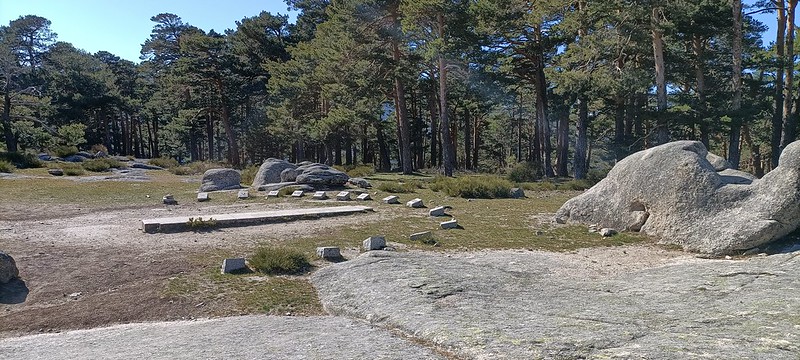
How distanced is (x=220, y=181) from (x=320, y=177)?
4668mm

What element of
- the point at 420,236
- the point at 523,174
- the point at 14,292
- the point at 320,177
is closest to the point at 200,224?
the point at 14,292

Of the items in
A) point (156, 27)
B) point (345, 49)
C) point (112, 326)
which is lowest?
point (112, 326)

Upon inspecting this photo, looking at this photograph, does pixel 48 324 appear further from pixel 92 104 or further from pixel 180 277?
pixel 92 104

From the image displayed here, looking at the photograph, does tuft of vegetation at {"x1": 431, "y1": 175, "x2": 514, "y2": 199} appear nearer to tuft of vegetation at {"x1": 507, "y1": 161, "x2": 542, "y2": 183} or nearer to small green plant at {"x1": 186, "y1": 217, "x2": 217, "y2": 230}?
tuft of vegetation at {"x1": 507, "y1": 161, "x2": 542, "y2": 183}

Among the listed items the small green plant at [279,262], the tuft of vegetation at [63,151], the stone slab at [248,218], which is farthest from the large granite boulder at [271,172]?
the tuft of vegetation at [63,151]

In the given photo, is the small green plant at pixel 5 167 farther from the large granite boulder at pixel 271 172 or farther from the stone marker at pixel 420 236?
the stone marker at pixel 420 236

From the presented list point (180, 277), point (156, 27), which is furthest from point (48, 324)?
point (156, 27)

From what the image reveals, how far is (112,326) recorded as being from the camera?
240 inches

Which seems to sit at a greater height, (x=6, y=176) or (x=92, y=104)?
(x=92, y=104)

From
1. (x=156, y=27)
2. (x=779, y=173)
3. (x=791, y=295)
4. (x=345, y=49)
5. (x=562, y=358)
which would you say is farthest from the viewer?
(x=156, y=27)

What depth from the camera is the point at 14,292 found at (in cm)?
735

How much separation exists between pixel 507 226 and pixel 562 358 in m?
8.83

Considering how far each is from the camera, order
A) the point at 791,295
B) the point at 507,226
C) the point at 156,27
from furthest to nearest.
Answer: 1. the point at 156,27
2. the point at 507,226
3. the point at 791,295

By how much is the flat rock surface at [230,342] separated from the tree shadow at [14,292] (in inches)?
71.7
